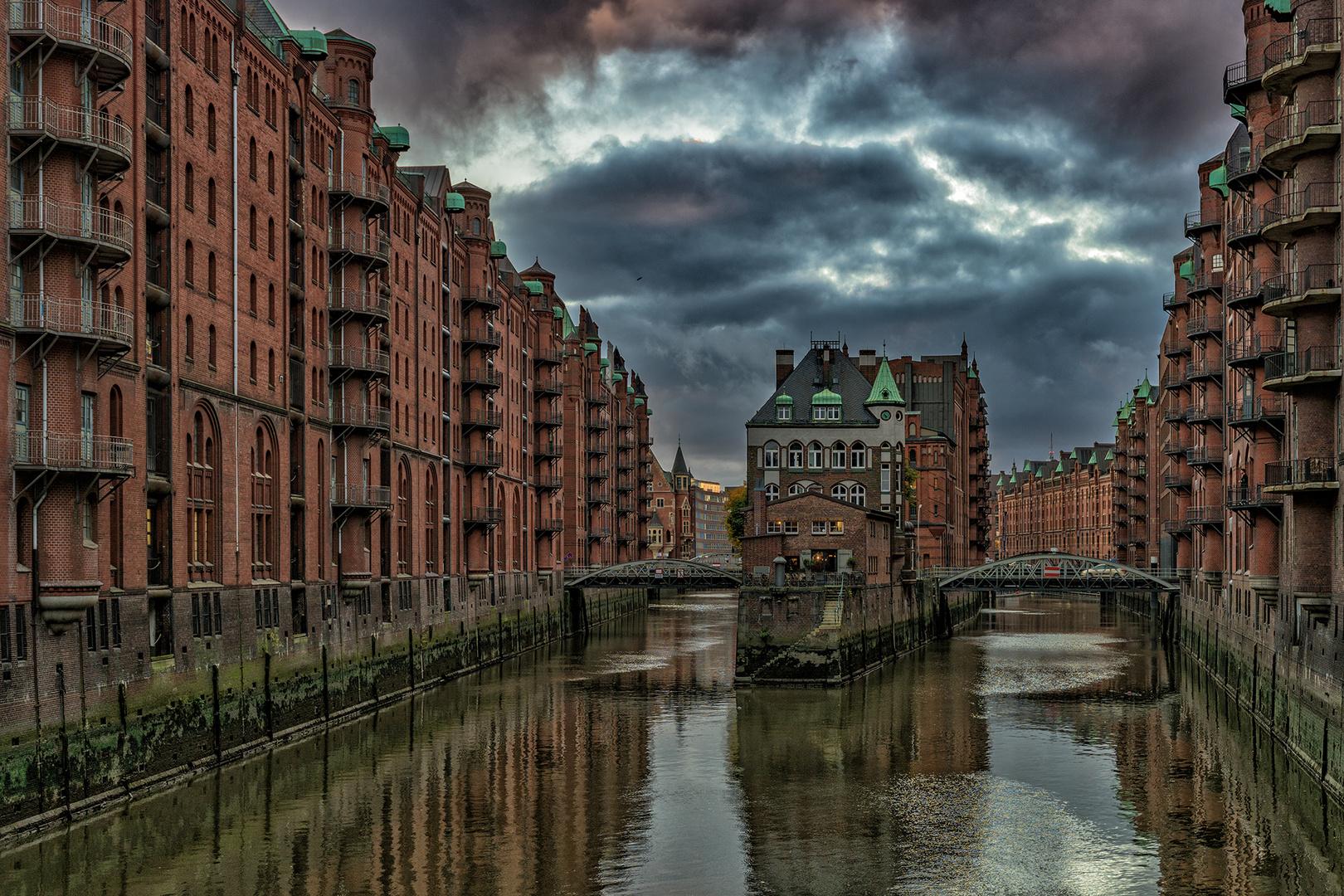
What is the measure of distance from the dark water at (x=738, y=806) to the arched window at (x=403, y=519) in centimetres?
708

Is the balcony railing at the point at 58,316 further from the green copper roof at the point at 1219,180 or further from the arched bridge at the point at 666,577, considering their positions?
the arched bridge at the point at 666,577

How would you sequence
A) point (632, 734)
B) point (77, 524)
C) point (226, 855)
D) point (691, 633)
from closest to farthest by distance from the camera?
point (226, 855) < point (77, 524) < point (632, 734) < point (691, 633)

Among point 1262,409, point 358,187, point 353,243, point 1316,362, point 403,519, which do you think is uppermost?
point 358,187

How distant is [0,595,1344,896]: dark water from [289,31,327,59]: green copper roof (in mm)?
25208

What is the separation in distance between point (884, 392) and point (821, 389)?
4319 mm

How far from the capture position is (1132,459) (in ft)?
449

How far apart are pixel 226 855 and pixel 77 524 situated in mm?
8492

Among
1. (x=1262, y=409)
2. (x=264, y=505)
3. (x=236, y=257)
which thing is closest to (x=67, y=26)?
(x=236, y=257)

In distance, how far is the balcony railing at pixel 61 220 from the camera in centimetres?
3123

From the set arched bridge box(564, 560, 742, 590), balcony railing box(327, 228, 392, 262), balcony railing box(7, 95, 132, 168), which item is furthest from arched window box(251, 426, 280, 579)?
arched bridge box(564, 560, 742, 590)

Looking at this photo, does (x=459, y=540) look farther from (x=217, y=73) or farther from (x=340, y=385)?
(x=217, y=73)

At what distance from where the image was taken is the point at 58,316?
3186cm

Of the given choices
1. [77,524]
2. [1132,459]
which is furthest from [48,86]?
[1132,459]

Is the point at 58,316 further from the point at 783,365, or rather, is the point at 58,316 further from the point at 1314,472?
the point at 783,365
